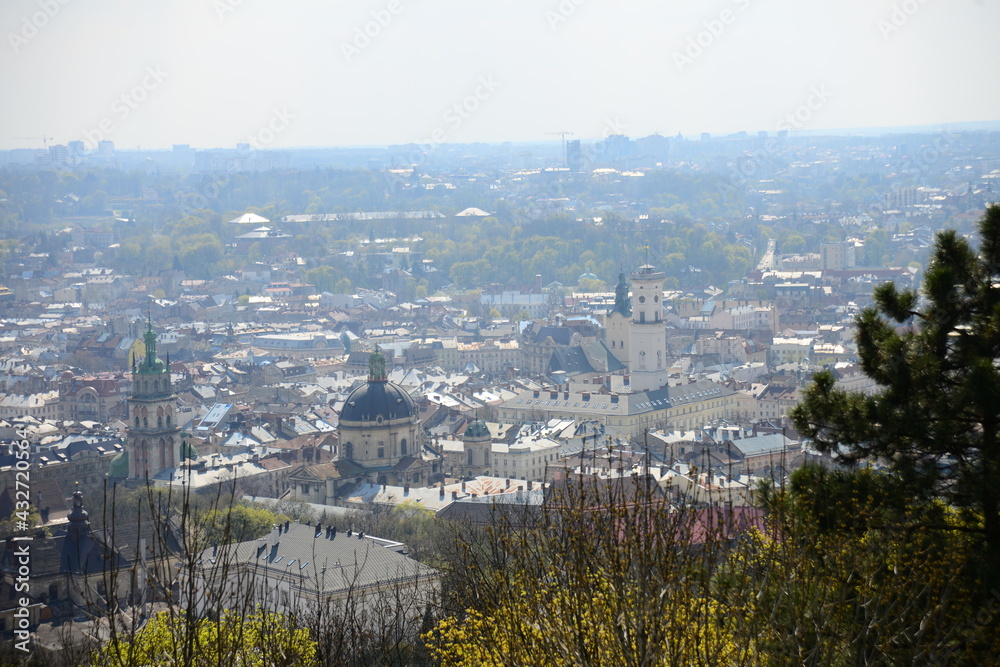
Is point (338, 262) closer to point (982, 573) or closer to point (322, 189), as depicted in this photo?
point (322, 189)

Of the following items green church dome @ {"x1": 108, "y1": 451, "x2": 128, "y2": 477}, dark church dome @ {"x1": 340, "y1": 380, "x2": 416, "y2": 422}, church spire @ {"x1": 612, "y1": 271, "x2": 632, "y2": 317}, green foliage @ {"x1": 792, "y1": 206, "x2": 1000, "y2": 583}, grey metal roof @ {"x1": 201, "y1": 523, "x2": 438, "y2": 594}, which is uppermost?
green foliage @ {"x1": 792, "y1": 206, "x2": 1000, "y2": 583}

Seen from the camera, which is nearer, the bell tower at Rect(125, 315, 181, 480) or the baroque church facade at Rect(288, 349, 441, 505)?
the baroque church facade at Rect(288, 349, 441, 505)

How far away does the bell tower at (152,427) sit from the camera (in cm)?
4156

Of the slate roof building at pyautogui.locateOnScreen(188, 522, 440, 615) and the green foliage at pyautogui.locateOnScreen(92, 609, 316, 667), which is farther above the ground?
the green foliage at pyautogui.locateOnScreen(92, 609, 316, 667)

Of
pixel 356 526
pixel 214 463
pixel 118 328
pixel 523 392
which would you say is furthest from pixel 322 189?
pixel 356 526

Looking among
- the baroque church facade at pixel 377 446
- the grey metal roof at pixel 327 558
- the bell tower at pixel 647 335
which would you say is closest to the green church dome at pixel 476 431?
the baroque church facade at pixel 377 446

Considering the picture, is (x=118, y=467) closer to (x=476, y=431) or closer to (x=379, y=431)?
(x=379, y=431)

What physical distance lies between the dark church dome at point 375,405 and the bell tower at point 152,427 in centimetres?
444

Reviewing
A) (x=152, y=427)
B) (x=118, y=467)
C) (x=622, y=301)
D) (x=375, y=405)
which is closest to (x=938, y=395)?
(x=375, y=405)

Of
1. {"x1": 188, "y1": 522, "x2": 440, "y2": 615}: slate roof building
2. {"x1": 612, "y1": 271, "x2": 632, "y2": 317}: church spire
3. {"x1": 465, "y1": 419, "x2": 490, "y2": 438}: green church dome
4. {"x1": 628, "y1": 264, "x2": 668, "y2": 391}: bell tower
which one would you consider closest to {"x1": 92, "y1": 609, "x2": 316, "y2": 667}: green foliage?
{"x1": 188, "y1": 522, "x2": 440, "y2": 615}: slate roof building

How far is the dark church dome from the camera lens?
1607 inches

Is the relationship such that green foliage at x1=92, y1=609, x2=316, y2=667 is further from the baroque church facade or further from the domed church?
the domed church

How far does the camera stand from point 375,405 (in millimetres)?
40969

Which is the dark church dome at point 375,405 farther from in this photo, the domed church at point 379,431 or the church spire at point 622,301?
the church spire at point 622,301
